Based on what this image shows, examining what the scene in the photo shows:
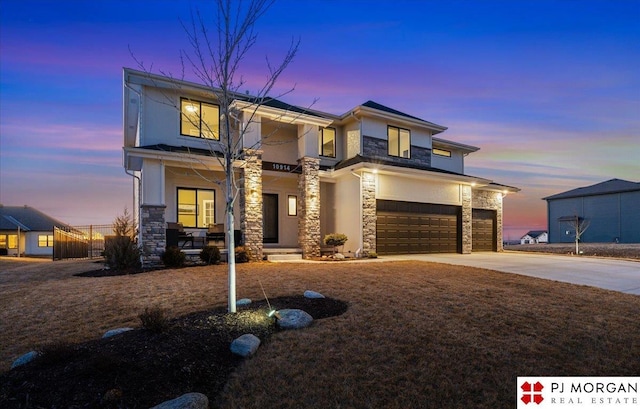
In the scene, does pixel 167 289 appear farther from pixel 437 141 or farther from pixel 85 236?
pixel 437 141

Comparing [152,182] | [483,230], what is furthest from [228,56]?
[483,230]

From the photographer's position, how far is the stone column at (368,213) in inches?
546

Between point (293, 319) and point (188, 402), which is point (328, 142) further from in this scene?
point (188, 402)

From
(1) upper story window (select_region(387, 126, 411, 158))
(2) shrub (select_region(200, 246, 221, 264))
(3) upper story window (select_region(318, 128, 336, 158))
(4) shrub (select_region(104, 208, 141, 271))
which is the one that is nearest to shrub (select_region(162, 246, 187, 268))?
(2) shrub (select_region(200, 246, 221, 264))

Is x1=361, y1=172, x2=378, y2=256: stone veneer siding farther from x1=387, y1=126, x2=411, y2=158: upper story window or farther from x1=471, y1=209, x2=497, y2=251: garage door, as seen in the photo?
x1=471, y1=209, x2=497, y2=251: garage door

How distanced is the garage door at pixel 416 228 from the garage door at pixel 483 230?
2004 millimetres

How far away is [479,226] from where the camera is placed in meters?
18.6

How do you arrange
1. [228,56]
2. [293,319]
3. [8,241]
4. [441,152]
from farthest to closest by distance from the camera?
[8,241]
[441,152]
[228,56]
[293,319]

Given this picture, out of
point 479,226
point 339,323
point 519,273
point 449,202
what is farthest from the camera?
point 479,226

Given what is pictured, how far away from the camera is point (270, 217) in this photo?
15.8m

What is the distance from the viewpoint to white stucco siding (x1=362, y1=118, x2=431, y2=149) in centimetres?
1641

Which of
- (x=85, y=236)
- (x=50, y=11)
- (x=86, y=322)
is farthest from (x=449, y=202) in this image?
(x=85, y=236)

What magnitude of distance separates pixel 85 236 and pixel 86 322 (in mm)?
17394

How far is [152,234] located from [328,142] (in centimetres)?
989
